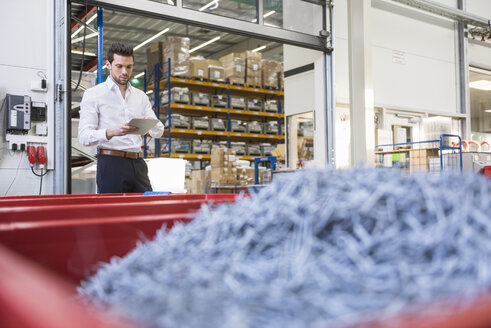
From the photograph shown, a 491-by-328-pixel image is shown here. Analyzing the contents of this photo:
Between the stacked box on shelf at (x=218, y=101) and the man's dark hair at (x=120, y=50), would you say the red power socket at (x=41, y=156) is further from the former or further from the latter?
the stacked box on shelf at (x=218, y=101)

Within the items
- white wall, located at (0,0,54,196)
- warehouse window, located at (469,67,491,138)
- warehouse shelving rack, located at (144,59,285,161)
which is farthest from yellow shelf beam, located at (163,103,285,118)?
warehouse window, located at (469,67,491,138)

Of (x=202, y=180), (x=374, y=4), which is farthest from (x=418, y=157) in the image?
(x=202, y=180)

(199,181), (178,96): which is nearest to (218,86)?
(178,96)

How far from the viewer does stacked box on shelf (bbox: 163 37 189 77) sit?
26.0ft

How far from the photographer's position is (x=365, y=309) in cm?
30

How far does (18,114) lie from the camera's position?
12.7ft

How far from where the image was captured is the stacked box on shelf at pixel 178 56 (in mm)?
7914

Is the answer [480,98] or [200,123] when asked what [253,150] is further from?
[480,98]

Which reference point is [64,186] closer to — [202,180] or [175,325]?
[202,180]

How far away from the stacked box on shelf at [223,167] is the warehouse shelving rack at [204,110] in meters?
0.74

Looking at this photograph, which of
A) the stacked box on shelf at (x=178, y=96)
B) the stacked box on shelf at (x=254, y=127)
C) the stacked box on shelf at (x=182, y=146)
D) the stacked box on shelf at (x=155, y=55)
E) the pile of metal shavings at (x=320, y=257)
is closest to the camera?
the pile of metal shavings at (x=320, y=257)

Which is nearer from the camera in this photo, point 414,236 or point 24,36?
point 414,236

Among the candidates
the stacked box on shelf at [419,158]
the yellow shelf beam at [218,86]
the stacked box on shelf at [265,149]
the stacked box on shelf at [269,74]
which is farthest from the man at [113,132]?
the stacked box on shelf at [269,74]

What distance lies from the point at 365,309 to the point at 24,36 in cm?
456
